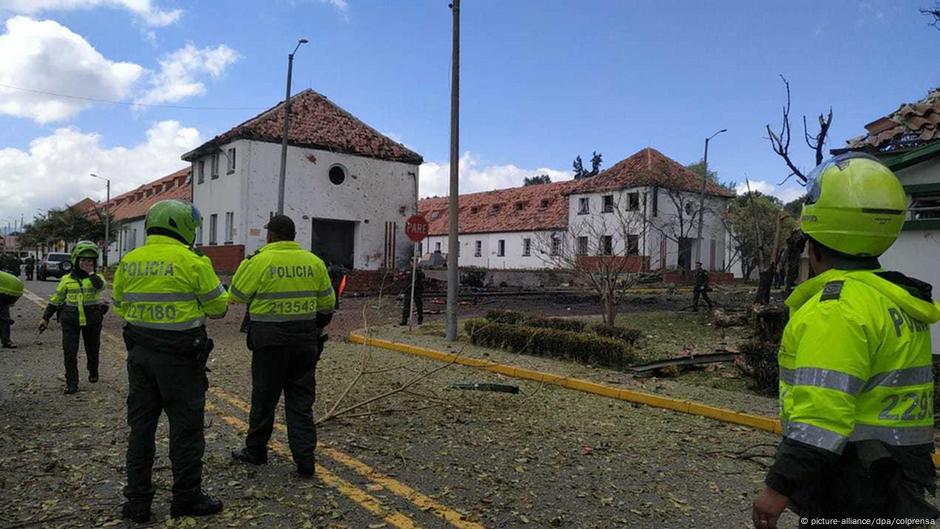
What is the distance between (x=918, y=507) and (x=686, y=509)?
8.58 feet

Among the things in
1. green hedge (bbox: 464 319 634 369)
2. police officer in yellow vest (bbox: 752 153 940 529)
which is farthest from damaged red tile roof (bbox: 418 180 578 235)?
police officer in yellow vest (bbox: 752 153 940 529)

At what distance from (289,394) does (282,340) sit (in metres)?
0.46

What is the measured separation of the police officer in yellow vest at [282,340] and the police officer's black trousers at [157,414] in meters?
0.85

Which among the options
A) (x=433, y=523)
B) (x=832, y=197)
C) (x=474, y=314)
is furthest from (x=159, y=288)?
(x=474, y=314)

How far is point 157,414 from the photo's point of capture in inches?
159

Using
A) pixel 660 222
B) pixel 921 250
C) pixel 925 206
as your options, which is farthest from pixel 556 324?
pixel 660 222

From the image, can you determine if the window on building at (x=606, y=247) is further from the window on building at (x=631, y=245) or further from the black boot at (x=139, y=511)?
the black boot at (x=139, y=511)

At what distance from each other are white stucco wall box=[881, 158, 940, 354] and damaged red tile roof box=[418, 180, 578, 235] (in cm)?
3522

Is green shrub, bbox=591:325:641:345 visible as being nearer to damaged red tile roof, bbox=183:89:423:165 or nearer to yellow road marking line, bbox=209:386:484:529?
yellow road marking line, bbox=209:386:484:529

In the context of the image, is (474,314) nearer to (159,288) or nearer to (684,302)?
(684,302)

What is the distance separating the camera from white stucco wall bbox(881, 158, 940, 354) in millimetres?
9953

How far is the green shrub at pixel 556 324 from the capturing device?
11953mm

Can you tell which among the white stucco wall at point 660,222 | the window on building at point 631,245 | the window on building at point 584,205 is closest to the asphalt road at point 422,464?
the window on building at point 631,245

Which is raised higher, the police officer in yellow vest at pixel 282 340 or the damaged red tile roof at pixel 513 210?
the damaged red tile roof at pixel 513 210
